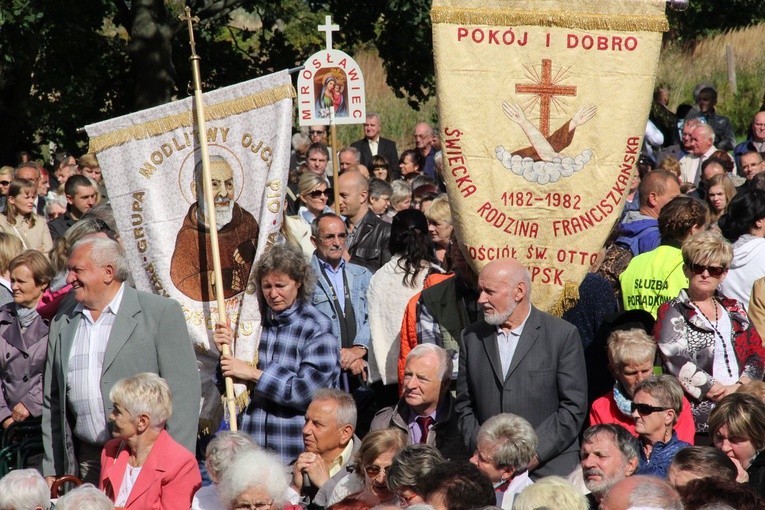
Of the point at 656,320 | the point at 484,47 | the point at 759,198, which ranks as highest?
the point at 484,47

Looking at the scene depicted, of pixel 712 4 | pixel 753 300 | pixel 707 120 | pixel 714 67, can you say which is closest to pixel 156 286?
pixel 753 300

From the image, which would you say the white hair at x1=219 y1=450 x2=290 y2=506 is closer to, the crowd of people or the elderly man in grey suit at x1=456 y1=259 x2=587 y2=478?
the crowd of people

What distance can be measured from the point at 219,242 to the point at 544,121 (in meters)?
1.91

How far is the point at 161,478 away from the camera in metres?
6.05

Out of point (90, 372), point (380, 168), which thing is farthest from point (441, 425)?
point (380, 168)

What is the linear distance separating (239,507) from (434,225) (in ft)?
10.8

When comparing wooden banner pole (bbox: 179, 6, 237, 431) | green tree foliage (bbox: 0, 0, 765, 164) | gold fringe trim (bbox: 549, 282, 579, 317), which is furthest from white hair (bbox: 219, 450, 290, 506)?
green tree foliage (bbox: 0, 0, 765, 164)

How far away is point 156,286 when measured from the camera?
7266mm

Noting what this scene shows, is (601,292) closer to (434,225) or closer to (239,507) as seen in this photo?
(434,225)

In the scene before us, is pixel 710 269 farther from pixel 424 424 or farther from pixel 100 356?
pixel 100 356

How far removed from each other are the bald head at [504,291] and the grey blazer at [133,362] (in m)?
1.50

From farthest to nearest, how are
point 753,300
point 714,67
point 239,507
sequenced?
point 714,67
point 753,300
point 239,507

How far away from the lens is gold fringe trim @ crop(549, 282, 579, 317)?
6738mm

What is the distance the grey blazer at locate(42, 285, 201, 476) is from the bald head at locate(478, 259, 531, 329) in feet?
4.93
